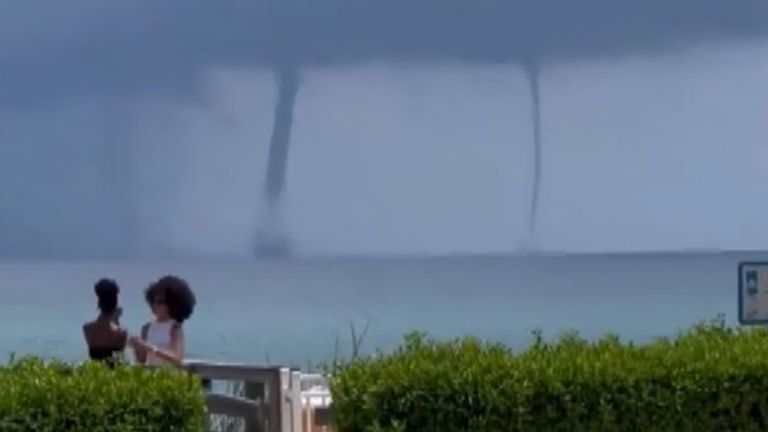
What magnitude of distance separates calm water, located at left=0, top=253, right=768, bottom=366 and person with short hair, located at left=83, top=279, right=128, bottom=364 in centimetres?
2508

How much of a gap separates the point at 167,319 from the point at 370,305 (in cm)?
11213

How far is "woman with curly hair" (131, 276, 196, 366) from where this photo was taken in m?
11.3

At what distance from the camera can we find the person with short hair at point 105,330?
11.9 meters

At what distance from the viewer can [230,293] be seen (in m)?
155

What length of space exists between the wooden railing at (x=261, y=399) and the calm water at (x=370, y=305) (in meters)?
26.5

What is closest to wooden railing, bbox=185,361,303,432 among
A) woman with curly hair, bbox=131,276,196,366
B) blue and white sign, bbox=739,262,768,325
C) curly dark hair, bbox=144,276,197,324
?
woman with curly hair, bbox=131,276,196,366

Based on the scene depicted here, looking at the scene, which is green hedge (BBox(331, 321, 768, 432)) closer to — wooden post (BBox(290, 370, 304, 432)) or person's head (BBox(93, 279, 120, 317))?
wooden post (BBox(290, 370, 304, 432))

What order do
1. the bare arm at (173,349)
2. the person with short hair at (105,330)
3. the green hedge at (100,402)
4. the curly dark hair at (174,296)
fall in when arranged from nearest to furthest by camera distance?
1. the green hedge at (100,402)
2. the bare arm at (173,349)
3. the curly dark hair at (174,296)
4. the person with short hair at (105,330)

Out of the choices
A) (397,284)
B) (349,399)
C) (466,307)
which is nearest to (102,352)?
(349,399)

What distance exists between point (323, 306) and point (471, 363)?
116 m

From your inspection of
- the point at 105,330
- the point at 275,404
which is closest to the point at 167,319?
the point at 105,330

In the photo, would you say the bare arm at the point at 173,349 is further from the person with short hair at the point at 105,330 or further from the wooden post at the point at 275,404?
the wooden post at the point at 275,404

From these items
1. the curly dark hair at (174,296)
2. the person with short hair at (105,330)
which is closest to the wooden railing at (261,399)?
the curly dark hair at (174,296)

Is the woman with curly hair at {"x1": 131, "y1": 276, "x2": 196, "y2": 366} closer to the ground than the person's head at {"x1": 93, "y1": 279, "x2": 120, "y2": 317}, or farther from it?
closer to the ground
